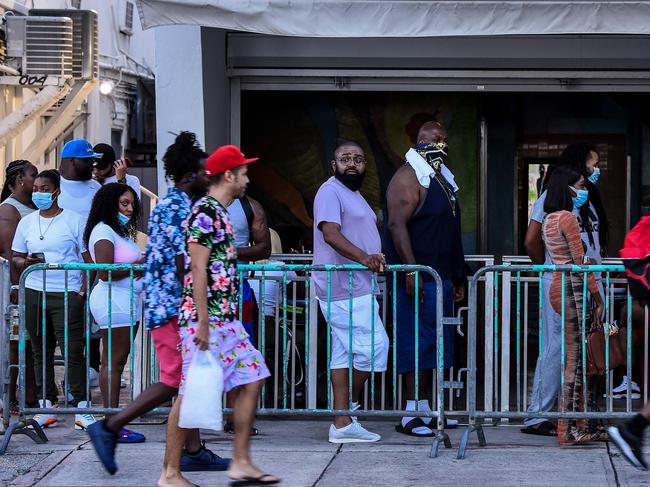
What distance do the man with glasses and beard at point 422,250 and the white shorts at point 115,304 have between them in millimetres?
1766

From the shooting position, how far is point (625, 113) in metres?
12.8

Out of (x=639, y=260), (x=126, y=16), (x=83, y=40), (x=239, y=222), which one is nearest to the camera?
(x=639, y=260)

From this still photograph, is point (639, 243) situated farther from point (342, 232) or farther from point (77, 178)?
point (77, 178)

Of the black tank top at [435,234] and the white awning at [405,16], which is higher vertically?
the white awning at [405,16]

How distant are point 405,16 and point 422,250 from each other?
1795mm

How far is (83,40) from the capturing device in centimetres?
1592

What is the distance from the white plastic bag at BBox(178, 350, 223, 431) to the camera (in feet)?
21.3

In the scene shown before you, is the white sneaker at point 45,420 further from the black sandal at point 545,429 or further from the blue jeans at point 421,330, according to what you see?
the black sandal at point 545,429

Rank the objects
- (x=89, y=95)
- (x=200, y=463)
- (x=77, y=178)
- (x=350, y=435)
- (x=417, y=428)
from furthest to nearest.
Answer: (x=89, y=95) → (x=77, y=178) → (x=417, y=428) → (x=350, y=435) → (x=200, y=463)

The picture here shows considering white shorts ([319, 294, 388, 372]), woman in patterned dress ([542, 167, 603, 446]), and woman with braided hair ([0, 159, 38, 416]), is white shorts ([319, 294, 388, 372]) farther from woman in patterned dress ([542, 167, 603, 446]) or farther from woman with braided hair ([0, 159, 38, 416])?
woman with braided hair ([0, 159, 38, 416])

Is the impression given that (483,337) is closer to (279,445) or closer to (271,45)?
(279,445)

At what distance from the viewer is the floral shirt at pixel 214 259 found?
21.7 ft

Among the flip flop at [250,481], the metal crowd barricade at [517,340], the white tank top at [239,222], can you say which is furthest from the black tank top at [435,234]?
the flip flop at [250,481]

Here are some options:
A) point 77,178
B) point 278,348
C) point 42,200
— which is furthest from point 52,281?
point 278,348
